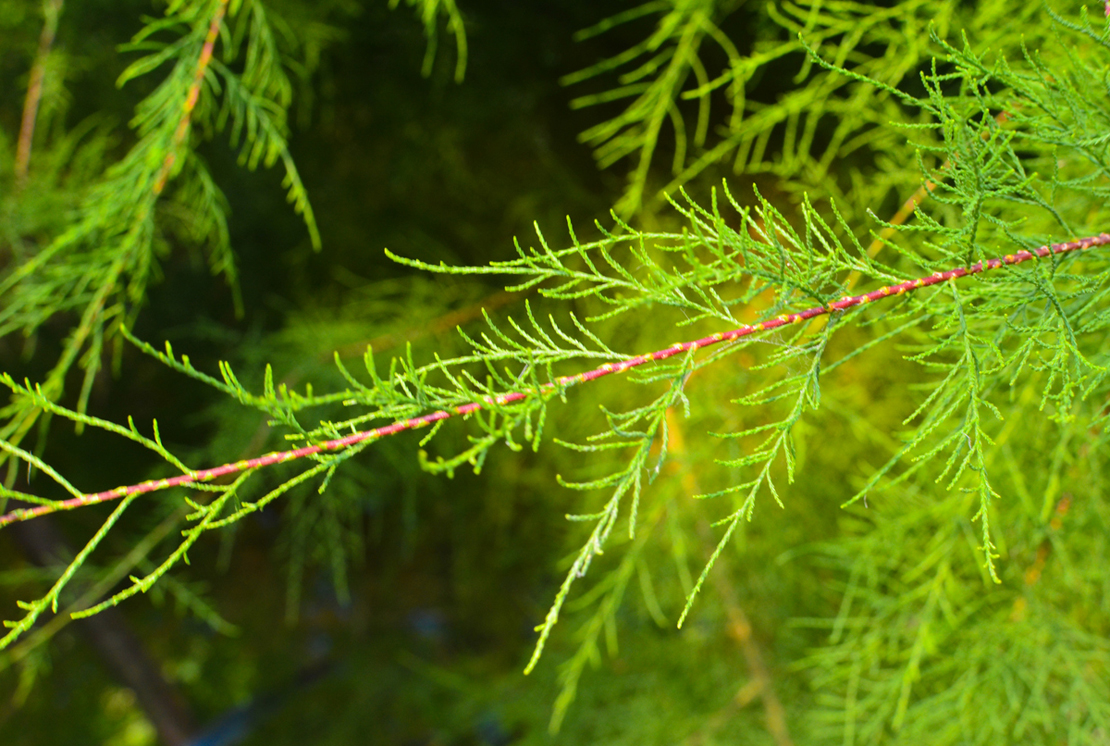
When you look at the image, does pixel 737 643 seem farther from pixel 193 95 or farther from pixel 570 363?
pixel 193 95

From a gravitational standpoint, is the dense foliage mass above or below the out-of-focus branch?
above

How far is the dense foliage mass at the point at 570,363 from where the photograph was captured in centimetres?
34

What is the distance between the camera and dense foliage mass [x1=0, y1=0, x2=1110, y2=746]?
34 cm

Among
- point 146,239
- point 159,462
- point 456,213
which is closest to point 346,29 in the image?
point 456,213

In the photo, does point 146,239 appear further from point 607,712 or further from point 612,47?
point 607,712

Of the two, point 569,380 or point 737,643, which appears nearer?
point 569,380

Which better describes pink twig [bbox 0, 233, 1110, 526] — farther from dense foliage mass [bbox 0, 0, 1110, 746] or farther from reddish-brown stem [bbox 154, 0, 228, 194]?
reddish-brown stem [bbox 154, 0, 228, 194]

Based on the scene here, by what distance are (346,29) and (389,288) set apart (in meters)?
0.44

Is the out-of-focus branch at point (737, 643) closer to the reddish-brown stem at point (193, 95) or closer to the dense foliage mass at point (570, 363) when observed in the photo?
the dense foliage mass at point (570, 363)

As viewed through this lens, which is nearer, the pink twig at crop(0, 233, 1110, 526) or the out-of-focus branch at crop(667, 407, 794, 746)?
the pink twig at crop(0, 233, 1110, 526)

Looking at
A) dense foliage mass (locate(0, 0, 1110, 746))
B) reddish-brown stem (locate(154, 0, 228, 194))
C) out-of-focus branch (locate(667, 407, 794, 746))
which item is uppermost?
reddish-brown stem (locate(154, 0, 228, 194))

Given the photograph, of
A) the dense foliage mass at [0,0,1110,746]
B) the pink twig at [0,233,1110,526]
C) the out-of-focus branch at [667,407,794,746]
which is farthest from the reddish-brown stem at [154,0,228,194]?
the out-of-focus branch at [667,407,794,746]

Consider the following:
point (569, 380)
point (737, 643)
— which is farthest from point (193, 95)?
point (737, 643)

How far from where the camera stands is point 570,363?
1118 mm
